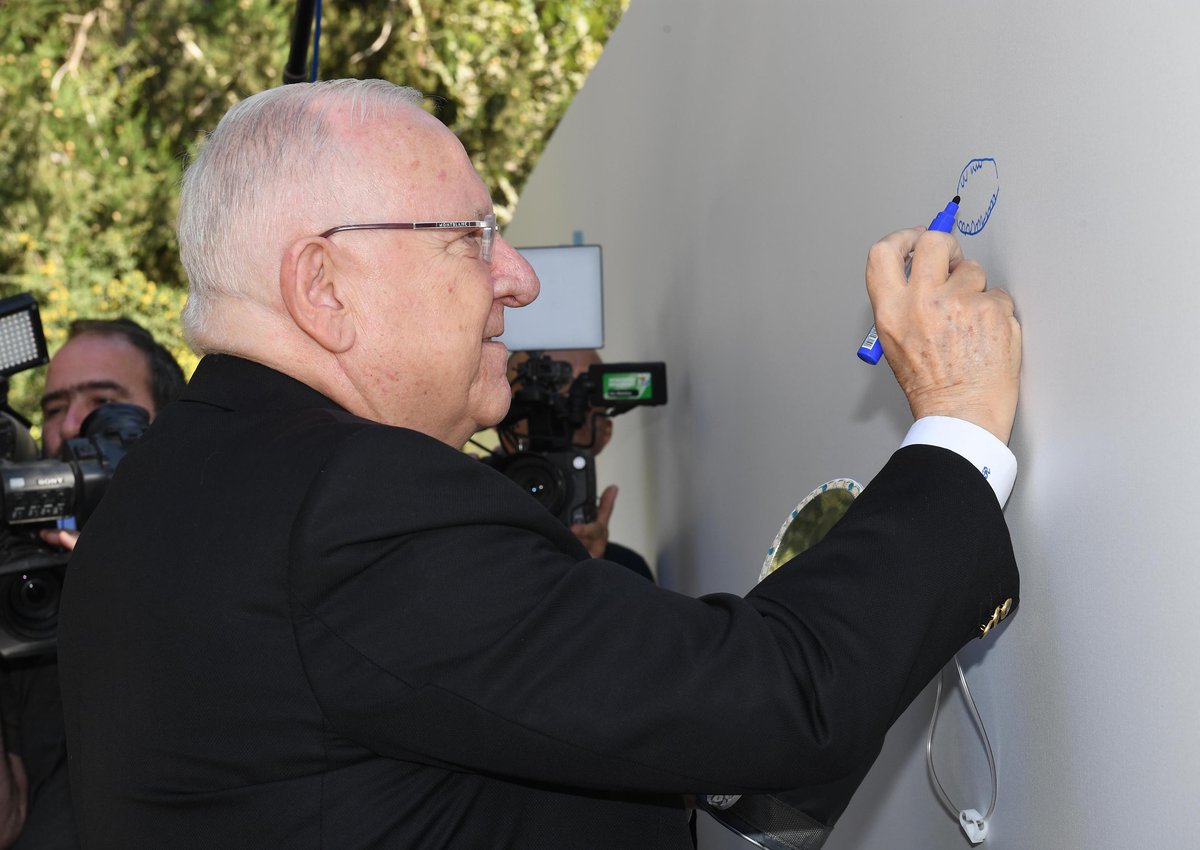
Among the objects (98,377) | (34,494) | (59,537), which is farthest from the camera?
(98,377)

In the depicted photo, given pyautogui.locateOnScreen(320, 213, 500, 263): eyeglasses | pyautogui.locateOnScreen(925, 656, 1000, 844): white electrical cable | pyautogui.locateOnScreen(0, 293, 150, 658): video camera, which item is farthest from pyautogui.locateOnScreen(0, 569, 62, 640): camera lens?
pyautogui.locateOnScreen(925, 656, 1000, 844): white electrical cable

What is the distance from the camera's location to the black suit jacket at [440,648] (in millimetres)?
1062

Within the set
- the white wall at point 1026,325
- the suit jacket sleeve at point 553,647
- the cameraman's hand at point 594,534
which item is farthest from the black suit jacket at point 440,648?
the cameraman's hand at point 594,534

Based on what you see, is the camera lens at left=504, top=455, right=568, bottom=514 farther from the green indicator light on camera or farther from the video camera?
the video camera

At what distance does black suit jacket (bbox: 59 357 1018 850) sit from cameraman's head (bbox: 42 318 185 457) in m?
1.64

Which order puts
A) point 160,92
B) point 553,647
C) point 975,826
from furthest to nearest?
point 160,92 → point 975,826 → point 553,647

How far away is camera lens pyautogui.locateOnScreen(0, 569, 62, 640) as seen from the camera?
7.25 feet

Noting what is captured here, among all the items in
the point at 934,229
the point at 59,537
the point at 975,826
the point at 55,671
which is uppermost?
the point at 934,229

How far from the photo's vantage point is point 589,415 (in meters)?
3.48

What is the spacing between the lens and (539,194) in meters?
6.46

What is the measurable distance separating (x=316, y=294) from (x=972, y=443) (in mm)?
702

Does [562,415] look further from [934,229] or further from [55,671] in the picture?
[934,229]

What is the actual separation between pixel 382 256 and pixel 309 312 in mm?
98

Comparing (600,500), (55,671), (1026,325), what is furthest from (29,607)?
(1026,325)
